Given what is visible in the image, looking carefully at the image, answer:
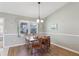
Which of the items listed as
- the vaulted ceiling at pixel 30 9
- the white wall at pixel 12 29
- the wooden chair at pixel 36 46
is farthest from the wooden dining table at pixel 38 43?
the vaulted ceiling at pixel 30 9

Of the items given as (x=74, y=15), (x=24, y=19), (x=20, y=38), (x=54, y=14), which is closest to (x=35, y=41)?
(x=20, y=38)

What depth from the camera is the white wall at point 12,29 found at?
2.30m

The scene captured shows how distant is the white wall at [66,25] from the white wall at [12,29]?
1.74ft

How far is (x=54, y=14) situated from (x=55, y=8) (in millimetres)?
154

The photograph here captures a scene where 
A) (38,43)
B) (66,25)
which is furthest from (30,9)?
(66,25)

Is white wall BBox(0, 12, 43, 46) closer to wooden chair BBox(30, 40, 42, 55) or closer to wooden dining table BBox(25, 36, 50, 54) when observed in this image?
wooden dining table BBox(25, 36, 50, 54)

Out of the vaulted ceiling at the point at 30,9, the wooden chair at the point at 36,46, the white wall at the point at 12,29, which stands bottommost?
the wooden chair at the point at 36,46

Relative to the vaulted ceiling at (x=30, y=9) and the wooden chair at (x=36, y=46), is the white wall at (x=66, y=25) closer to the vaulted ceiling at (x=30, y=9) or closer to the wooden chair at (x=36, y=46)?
the vaulted ceiling at (x=30, y=9)

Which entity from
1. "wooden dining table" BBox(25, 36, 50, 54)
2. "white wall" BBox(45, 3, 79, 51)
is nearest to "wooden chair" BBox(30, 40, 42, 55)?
"wooden dining table" BBox(25, 36, 50, 54)

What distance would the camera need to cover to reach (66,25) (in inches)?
105

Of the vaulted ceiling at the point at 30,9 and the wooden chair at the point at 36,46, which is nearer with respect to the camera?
the vaulted ceiling at the point at 30,9

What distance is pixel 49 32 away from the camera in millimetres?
2365

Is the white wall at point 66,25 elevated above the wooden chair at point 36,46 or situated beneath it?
elevated above

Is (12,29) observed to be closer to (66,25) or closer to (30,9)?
(30,9)
